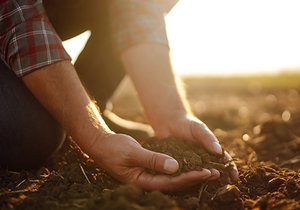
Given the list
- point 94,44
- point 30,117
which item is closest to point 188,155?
point 30,117

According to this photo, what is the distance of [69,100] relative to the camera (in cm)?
190

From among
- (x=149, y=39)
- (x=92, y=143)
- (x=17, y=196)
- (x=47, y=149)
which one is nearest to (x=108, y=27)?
(x=149, y=39)

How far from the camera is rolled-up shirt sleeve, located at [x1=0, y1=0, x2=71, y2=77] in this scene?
1.93 m

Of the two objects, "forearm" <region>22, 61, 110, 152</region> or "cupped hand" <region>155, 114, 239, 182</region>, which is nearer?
"forearm" <region>22, 61, 110, 152</region>

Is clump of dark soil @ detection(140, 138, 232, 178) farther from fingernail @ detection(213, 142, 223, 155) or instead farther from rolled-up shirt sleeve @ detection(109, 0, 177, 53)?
rolled-up shirt sleeve @ detection(109, 0, 177, 53)

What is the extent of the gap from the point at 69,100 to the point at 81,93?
0.21 feet

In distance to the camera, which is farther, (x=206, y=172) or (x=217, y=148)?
(x=217, y=148)

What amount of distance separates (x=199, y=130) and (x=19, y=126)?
930 mm

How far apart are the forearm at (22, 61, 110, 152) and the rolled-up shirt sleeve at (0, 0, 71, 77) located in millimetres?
46

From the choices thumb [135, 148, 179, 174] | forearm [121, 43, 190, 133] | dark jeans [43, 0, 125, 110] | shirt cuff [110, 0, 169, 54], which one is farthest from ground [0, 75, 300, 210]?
dark jeans [43, 0, 125, 110]

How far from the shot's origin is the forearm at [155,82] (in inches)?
91.8

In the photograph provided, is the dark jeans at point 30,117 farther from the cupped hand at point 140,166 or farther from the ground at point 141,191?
the cupped hand at point 140,166

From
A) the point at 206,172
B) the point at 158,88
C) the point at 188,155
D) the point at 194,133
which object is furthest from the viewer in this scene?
the point at 158,88

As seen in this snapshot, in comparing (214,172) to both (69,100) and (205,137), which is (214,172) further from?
(69,100)
